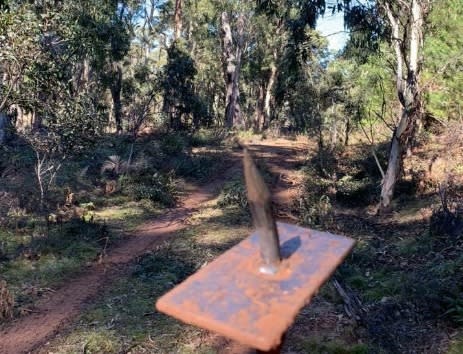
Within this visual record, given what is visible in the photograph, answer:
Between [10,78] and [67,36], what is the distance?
128cm

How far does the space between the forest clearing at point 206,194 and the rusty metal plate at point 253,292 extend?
3225mm

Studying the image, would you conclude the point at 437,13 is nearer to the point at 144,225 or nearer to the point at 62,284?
the point at 144,225

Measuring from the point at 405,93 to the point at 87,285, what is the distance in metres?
7.31

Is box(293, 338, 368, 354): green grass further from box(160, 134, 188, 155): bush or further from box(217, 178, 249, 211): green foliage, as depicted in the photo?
box(160, 134, 188, 155): bush

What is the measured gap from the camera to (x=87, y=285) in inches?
268

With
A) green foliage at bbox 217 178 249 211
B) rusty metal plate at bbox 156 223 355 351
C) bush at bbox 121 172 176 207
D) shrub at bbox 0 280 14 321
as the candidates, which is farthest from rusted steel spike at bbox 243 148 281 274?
bush at bbox 121 172 176 207

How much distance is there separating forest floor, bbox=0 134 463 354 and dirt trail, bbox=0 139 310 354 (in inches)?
0.6

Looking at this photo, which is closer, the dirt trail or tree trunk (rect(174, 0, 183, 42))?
the dirt trail

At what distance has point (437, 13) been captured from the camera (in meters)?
14.0

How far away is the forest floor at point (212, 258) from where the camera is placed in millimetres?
4953

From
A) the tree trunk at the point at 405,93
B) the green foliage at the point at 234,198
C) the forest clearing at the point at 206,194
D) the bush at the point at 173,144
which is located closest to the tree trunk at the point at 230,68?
the forest clearing at the point at 206,194

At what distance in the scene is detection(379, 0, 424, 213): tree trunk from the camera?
9.84 meters

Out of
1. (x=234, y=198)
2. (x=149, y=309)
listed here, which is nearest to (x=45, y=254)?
(x=149, y=309)

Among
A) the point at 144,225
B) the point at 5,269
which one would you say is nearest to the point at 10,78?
the point at 5,269
